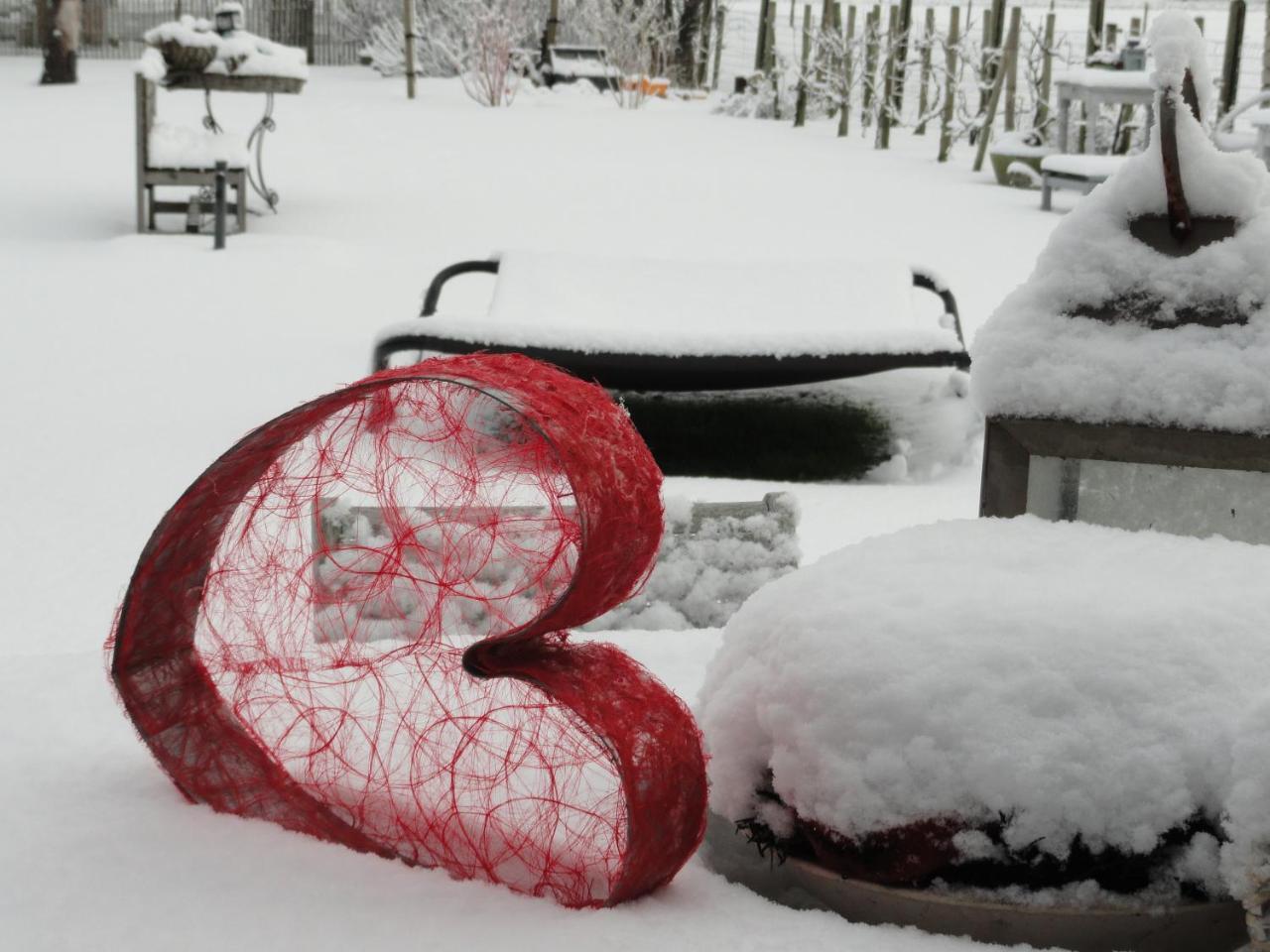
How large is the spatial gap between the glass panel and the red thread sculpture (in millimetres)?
594

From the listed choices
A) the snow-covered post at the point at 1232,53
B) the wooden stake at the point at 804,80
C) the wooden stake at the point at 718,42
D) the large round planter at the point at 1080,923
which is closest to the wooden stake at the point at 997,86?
the snow-covered post at the point at 1232,53

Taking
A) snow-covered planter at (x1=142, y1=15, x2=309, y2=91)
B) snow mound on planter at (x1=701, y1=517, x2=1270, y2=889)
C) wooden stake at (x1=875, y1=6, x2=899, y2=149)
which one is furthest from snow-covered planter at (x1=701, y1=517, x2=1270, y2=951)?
wooden stake at (x1=875, y1=6, x2=899, y2=149)

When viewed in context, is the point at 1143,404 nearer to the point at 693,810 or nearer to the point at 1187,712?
the point at 1187,712

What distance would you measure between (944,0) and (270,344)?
2462 cm

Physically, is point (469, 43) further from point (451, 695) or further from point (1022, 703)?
point (1022, 703)

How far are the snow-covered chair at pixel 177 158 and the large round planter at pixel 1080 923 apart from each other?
25.5ft

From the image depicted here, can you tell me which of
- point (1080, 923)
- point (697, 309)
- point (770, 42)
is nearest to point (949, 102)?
point (770, 42)

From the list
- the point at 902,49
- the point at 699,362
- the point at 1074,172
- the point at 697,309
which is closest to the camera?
the point at 699,362

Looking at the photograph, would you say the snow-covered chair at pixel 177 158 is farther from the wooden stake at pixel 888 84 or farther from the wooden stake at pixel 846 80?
the wooden stake at pixel 846 80

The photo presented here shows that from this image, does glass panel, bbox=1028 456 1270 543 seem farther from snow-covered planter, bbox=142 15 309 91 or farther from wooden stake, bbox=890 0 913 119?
wooden stake, bbox=890 0 913 119

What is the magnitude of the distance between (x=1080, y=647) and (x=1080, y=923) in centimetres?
30

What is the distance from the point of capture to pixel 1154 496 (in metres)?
2.05

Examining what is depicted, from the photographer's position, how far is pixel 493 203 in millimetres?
10312

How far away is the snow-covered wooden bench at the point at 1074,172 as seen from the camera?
10146mm
